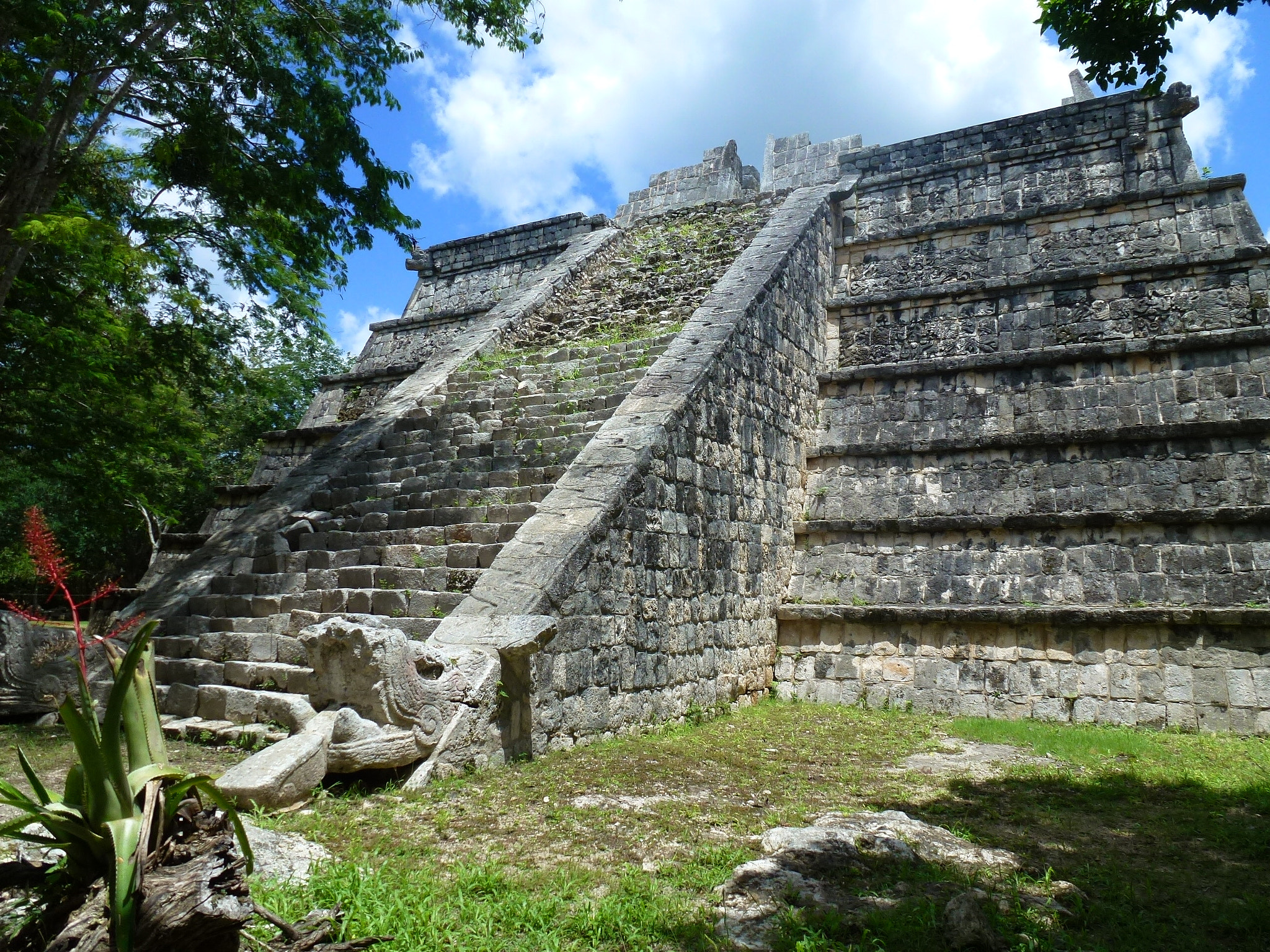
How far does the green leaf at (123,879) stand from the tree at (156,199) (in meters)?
5.53

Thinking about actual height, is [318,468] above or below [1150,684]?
above

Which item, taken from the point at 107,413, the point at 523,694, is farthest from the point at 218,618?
the point at 107,413

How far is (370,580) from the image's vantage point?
596cm

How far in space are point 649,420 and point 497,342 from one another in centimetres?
393

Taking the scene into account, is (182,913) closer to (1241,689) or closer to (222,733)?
(222,733)

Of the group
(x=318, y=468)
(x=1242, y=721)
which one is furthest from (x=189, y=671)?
(x=1242, y=721)

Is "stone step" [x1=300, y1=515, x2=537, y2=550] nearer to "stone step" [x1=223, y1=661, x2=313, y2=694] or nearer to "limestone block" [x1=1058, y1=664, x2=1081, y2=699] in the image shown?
"stone step" [x1=223, y1=661, x2=313, y2=694]

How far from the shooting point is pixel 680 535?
6305mm

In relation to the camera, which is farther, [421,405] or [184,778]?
[421,405]

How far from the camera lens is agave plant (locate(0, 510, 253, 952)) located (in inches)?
76.8

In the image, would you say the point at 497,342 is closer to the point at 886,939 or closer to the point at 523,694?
the point at 523,694

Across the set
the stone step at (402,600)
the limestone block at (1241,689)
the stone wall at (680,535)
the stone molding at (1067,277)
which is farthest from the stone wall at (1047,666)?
the stone molding at (1067,277)

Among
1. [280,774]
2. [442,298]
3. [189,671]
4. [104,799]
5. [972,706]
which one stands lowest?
[972,706]

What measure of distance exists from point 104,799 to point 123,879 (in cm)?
25
